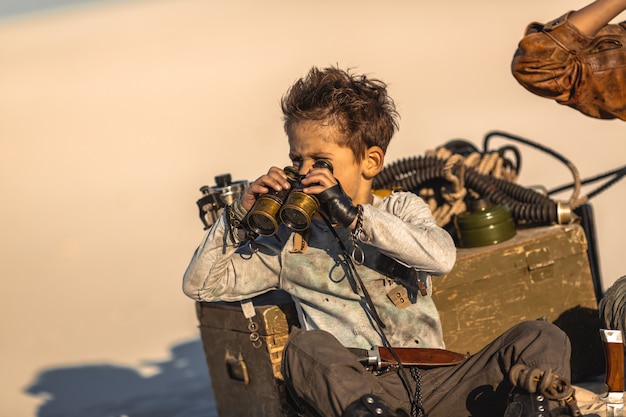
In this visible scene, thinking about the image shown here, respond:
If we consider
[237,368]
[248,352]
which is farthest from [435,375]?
[237,368]

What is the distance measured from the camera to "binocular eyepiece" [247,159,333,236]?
3.58m

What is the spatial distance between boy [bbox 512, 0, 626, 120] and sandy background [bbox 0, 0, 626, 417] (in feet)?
8.50

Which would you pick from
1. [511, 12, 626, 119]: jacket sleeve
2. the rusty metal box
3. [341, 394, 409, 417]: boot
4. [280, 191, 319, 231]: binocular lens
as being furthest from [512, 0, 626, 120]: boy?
[341, 394, 409, 417]: boot

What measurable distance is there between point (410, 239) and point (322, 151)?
493 millimetres

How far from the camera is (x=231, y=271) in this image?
418 cm

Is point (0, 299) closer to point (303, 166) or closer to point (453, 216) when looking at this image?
point (453, 216)

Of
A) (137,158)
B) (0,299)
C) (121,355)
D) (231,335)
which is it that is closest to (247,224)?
(231,335)

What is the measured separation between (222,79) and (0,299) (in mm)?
7877

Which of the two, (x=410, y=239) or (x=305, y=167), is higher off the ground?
(x=305, y=167)

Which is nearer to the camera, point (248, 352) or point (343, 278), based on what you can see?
point (343, 278)

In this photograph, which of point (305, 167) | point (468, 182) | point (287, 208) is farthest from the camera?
point (468, 182)

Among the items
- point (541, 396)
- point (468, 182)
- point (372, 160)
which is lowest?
point (541, 396)

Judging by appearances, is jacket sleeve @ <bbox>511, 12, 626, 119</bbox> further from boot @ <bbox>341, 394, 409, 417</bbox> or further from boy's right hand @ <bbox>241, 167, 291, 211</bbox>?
boot @ <bbox>341, 394, 409, 417</bbox>

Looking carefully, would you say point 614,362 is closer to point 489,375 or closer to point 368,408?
point 489,375
